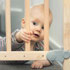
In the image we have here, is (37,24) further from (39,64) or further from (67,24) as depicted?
(39,64)

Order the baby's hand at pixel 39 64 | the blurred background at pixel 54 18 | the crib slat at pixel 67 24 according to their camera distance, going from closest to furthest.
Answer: the crib slat at pixel 67 24 → the baby's hand at pixel 39 64 → the blurred background at pixel 54 18

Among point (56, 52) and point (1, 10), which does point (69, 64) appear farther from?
point (1, 10)

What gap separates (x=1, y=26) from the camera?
2338mm

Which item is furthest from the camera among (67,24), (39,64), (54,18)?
(54,18)

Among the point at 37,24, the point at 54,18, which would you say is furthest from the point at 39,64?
the point at 54,18

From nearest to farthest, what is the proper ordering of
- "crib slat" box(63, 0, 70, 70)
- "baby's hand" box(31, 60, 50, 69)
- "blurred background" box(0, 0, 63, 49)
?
1. "crib slat" box(63, 0, 70, 70)
2. "baby's hand" box(31, 60, 50, 69)
3. "blurred background" box(0, 0, 63, 49)

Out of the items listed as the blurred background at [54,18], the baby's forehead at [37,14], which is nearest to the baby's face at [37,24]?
the baby's forehead at [37,14]

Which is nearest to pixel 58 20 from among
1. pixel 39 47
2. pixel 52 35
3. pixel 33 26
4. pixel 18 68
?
pixel 52 35

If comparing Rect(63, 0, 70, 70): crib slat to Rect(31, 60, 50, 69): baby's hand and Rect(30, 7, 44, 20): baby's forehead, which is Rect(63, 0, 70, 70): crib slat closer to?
Rect(30, 7, 44, 20): baby's forehead

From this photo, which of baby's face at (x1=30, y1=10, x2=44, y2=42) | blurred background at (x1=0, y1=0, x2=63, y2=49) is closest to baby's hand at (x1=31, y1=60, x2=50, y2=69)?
baby's face at (x1=30, y1=10, x2=44, y2=42)

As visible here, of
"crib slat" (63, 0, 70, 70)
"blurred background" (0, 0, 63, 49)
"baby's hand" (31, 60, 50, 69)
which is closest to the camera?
"crib slat" (63, 0, 70, 70)

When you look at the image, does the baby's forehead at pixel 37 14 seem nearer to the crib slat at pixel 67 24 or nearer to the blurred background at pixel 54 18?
the crib slat at pixel 67 24

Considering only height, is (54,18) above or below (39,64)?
above

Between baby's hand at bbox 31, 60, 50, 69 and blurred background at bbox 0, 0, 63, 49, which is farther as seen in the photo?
blurred background at bbox 0, 0, 63, 49
